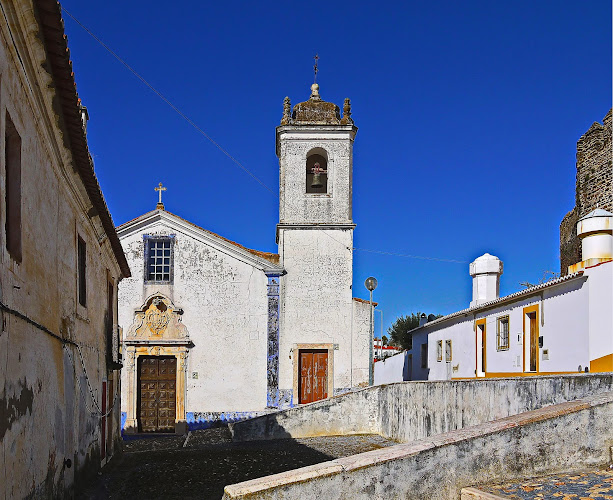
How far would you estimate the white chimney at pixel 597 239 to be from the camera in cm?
1160

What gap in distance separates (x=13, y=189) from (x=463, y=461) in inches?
167

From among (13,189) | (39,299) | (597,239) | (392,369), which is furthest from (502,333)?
(392,369)

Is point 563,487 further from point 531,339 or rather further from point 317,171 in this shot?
point 317,171

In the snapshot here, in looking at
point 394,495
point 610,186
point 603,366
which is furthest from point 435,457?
point 610,186

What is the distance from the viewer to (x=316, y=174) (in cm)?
1992

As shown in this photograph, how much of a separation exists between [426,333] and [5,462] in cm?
2004

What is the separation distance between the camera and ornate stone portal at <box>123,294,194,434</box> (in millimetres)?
19359

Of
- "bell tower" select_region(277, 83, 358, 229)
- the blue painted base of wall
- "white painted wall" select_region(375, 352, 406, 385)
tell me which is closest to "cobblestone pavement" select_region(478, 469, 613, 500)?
the blue painted base of wall

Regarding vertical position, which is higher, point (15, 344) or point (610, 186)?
point (610, 186)

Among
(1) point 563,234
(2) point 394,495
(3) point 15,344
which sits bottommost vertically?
(2) point 394,495

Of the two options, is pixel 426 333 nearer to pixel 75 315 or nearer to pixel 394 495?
pixel 75 315

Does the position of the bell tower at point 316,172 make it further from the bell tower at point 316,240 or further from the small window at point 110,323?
the small window at point 110,323

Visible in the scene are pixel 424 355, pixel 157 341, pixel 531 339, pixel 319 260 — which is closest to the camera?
pixel 531 339

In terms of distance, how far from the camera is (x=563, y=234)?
24.7 meters
